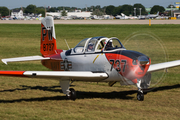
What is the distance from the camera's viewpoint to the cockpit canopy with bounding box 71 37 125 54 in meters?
10.2

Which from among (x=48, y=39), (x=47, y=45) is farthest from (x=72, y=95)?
(x=48, y=39)

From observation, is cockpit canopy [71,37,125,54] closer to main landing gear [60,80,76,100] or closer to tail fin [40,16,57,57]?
main landing gear [60,80,76,100]

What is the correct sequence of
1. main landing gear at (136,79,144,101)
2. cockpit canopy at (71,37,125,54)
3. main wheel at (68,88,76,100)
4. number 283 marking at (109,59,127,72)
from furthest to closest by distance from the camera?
1. main wheel at (68,88,76,100)
2. cockpit canopy at (71,37,125,54)
3. main landing gear at (136,79,144,101)
4. number 283 marking at (109,59,127,72)

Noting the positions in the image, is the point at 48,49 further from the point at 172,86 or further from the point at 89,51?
the point at 172,86

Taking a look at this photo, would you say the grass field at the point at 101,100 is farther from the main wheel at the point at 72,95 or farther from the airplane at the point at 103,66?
the airplane at the point at 103,66

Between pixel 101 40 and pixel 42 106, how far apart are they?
120 inches

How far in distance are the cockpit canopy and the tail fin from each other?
8.25 ft

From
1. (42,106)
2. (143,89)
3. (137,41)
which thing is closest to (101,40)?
(137,41)

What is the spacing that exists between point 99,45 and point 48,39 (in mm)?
3896

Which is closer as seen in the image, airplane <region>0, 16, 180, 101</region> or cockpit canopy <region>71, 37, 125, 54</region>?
airplane <region>0, 16, 180, 101</region>

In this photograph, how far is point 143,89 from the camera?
10102 mm

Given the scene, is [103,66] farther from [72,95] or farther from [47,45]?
[47,45]

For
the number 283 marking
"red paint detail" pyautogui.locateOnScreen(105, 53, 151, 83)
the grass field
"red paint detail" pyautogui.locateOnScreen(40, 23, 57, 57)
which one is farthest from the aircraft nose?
"red paint detail" pyautogui.locateOnScreen(40, 23, 57, 57)

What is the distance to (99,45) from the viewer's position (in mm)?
10500
